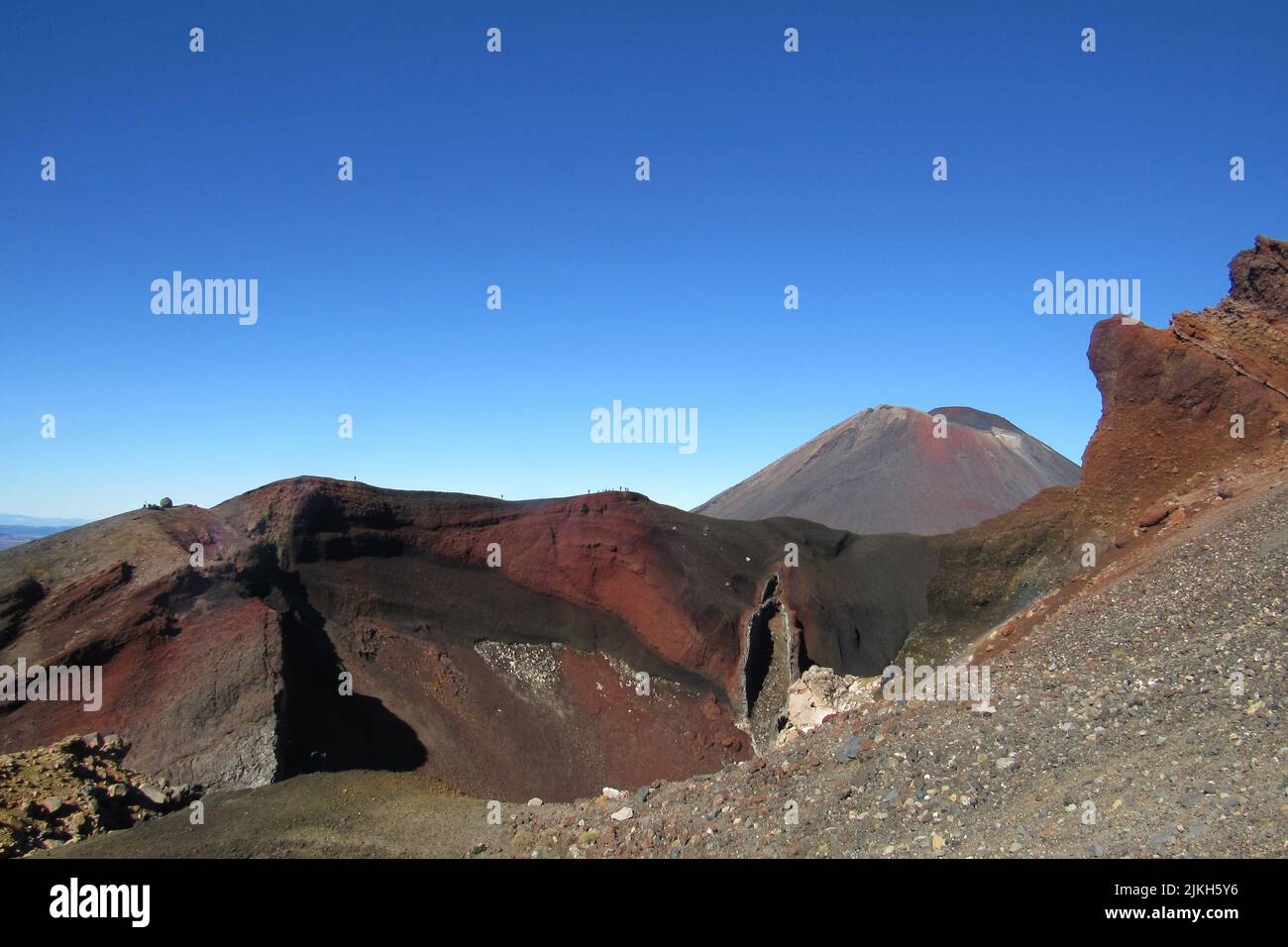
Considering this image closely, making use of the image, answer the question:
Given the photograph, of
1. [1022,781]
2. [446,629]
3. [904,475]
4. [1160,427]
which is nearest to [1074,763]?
[1022,781]

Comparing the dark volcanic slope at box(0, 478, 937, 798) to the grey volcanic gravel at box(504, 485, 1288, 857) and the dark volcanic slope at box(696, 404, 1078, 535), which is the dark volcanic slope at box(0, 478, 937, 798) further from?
the dark volcanic slope at box(696, 404, 1078, 535)

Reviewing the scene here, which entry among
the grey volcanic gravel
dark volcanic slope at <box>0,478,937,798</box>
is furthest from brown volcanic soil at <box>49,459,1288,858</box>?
dark volcanic slope at <box>0,478,937,798</box>

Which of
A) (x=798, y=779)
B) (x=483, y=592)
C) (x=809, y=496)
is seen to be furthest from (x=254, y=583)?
(x=809, y=496)

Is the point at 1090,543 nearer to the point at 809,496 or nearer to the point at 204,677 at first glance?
the point at 204,677

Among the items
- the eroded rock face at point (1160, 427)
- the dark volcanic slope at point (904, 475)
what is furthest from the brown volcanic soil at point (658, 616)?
the dark volcanic slope at point (904, 475)

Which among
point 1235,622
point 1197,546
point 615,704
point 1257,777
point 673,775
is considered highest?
point 1197,546

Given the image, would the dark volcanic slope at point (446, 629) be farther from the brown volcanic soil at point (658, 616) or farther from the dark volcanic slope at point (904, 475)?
the dark volcanic slope at point (904, 475)
